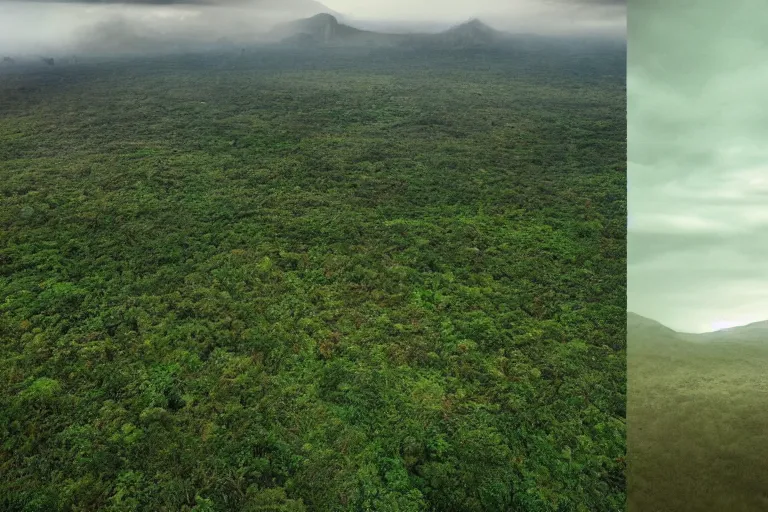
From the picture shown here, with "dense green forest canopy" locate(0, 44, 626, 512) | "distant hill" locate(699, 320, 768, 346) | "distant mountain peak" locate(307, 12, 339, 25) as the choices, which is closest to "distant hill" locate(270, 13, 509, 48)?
"distant mountain peak" locate(307, 12, 339, 25)

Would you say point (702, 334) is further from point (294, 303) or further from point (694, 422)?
point (294, 303)

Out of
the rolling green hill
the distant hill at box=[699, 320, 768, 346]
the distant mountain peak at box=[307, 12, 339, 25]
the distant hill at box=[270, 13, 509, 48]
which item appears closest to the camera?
the rolling green hill

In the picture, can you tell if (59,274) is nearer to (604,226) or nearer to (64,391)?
(64,391)

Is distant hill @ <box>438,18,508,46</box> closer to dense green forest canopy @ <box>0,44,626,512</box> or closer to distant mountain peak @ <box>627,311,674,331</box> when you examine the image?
dense green forest canopy @ <box>0,44,626,512</box>

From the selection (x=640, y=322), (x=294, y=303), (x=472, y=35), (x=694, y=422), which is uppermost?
(x=472, y=35)

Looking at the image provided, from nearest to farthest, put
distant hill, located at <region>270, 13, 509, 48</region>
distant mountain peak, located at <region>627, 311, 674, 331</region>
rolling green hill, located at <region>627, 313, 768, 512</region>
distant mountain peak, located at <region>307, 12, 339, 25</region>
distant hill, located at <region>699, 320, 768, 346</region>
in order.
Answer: rolling green hill, located at <region>627, 313, 768, 512</region> < distant mountain peak, located at <region>627, 311, 674, 331</region> < distant hill, located at <region>699, 320, 768, 346</region> < distant mountain peak, located at <region>307, 12, 339, 25</region> < distant hill, located at <region>270, 13, 509, 48</region>

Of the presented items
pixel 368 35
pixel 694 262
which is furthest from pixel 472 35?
pixel 694 262
